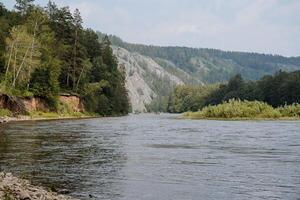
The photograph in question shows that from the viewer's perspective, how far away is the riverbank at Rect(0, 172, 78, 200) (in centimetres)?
1430

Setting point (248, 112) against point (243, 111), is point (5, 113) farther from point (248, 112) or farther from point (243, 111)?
point (248, 112)

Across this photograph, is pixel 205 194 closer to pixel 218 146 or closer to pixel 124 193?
pixel 124 193

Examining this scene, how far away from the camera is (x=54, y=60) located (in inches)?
3698

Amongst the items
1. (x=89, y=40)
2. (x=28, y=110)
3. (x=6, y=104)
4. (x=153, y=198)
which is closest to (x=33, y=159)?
(x=153, y=198)

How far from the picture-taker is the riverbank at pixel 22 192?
14.3 metres

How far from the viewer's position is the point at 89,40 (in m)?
129

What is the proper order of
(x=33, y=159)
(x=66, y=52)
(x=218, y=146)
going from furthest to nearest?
(x=66, y=52), (x=218, y=146), (x=33, y=159)

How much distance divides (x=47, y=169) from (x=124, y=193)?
6.28m

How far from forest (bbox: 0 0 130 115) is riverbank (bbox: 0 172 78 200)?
6028 centimetres

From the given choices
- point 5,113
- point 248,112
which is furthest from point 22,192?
point 248,112

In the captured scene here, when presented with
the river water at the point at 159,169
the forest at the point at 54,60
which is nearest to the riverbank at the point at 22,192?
the river water at the point at 159,169

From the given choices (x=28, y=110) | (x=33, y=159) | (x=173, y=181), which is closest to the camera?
(x=173, y=181)

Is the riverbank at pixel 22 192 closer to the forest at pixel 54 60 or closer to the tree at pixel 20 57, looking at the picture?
the forest at pixel 54 60

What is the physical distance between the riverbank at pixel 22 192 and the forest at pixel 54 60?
60.3 metres
